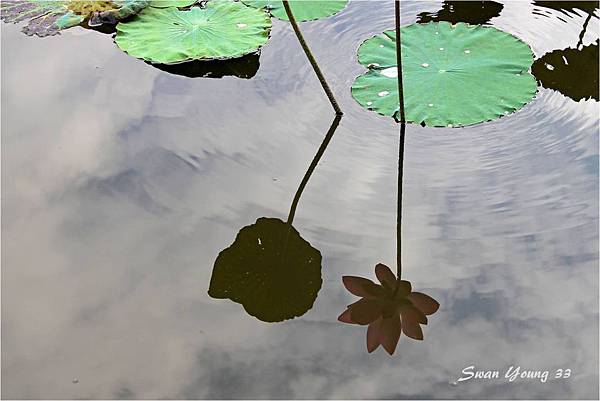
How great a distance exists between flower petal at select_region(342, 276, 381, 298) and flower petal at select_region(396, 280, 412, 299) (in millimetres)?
40

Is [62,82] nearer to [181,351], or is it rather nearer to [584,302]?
[181,351]

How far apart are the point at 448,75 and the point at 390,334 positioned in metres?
0.93

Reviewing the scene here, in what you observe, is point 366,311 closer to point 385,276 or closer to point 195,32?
point 385,276

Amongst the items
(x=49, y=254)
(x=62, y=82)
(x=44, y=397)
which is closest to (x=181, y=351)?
(x=44, y=397)

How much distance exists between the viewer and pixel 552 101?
1.87m

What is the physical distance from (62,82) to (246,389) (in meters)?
1.26

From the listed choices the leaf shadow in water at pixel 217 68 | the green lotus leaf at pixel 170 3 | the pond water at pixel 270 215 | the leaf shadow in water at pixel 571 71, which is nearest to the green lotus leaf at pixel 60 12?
the green lotus leaf at pixel 170 3

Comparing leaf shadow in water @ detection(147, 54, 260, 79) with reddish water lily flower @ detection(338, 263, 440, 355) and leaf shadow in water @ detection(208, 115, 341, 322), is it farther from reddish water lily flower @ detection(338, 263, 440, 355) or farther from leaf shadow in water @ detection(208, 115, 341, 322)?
reddish water lily flower @ detection(338, 263, 440, 355)

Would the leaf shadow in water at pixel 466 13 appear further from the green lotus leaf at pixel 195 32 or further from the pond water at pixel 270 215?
the green lotus leaf at pixel 195 32

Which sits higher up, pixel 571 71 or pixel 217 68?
pixel 571 71

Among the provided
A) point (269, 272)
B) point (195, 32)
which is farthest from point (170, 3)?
point (269, 272)

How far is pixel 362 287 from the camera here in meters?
1.34

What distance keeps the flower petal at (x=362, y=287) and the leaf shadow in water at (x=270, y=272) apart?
7 centimetres

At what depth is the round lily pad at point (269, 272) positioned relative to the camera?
1.36 m
